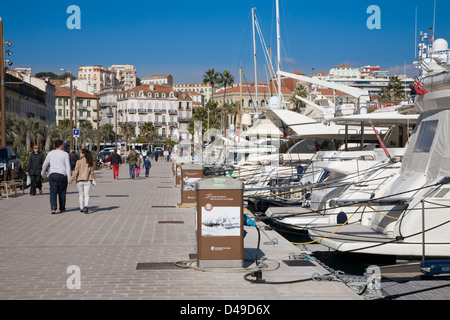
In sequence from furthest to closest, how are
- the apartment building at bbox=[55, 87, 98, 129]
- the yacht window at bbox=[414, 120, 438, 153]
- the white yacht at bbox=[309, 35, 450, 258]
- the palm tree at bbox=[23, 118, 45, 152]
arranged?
the apartment building at bbox=[55, 87, 98, 129] → the palm tree at bbox=[23, 118, 45, 152] → the yacht window at bbox=[414, 120, 438, 153] → the white yacht at bbox=[309, 35, 450, 258]

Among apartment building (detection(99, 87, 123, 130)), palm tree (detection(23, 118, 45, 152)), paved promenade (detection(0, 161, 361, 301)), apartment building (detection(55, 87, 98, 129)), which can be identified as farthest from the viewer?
apartment building (detection(99, 87, 123, 130))

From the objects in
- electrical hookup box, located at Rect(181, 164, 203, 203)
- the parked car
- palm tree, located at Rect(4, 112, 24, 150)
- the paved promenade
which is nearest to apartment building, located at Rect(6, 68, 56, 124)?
palm tree, located at Rect(4, 112, 24, 150)

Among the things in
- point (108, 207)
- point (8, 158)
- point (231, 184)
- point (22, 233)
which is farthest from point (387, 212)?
point (8, 158)

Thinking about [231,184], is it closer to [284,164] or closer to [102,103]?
[284,164]

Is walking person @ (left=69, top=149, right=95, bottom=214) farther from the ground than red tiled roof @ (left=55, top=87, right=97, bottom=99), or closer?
closer

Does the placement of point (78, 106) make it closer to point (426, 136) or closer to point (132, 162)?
point (132, 162)

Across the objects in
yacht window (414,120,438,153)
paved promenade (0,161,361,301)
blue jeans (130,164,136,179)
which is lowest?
paved promenade (0,161,361,301)

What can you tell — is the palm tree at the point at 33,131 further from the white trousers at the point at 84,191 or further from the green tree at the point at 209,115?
the white trousers at the point at 84,191

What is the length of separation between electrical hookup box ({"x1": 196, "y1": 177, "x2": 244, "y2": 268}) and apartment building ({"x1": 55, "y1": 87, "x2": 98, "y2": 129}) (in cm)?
14293

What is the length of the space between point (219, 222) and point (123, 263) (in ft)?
5.94

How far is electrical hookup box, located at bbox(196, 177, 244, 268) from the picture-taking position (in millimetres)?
9453

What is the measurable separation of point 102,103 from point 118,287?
7273 inches

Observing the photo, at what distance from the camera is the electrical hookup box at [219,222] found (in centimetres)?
945

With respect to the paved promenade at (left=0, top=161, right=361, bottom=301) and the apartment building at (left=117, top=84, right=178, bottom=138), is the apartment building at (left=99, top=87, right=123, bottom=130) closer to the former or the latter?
Answer: the apartment building at (left=117, top=84, right=178, bottom=138)
